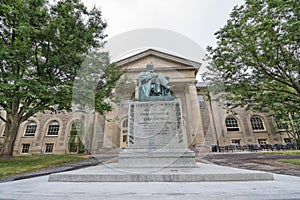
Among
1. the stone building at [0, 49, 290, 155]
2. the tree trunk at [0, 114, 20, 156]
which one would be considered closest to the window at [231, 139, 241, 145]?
the stone building at [0, 49, 290, 155]

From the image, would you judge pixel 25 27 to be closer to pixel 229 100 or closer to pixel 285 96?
pixel 229 100

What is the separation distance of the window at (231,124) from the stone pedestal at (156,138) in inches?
838

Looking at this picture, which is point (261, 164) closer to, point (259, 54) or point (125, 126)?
point (259, 54)

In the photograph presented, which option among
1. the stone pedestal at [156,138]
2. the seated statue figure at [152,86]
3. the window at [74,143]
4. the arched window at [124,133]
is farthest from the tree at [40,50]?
the window at [74,143]

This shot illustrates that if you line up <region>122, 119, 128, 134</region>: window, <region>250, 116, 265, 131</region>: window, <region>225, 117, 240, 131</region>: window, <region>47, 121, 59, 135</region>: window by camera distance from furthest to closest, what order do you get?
<region>250, 116, 265, 131</region>: window < <region>225, 117, 240, 131</region>: window < <region>47, 121, 59, 135</region>: window < <region>122, 119, 128, 134</region>: window

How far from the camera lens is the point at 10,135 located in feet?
31.1

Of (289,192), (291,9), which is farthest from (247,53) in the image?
(289,192)

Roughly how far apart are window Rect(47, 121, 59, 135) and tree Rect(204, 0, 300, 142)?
77.6ft

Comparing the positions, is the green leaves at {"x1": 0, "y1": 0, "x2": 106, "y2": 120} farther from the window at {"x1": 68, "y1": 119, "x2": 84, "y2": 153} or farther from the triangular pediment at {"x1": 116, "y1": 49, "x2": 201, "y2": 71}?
the window at {"x1": 68, "y1": 119, "x2": 84, "y2": 153}

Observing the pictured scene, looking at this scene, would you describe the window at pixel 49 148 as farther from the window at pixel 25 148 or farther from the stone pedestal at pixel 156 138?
the stone pedestal at pixel 156 138

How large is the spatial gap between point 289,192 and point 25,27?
33.2 ft

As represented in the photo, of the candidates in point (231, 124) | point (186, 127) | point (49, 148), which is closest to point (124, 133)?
point (186, 127)

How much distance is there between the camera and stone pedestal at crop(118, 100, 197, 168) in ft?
16.1

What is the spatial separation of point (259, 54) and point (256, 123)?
777 inches
